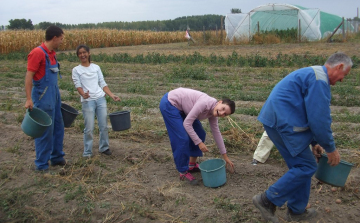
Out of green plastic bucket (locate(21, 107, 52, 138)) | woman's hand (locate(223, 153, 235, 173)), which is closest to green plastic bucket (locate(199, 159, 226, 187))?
woman's hand (locate(223, 153, 235, 173))

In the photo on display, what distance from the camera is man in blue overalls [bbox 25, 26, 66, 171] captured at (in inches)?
185

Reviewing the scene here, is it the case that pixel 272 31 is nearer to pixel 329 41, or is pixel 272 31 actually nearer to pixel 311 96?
pixel 329 41

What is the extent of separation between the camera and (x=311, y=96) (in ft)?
10.7

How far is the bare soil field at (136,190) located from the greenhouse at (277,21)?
2157 cm

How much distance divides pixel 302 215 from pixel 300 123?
1019 millimetres

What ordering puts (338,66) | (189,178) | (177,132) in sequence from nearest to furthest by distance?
(338,66) < (177,132) < (189,178)

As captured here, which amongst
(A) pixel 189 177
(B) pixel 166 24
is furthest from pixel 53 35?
(B) pixel 166 24

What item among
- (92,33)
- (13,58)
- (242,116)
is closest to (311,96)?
(242,116)

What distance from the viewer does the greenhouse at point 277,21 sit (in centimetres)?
2562

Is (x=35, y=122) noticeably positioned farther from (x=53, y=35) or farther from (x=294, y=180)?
(x=294, y=180)

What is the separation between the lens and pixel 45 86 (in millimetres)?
4828

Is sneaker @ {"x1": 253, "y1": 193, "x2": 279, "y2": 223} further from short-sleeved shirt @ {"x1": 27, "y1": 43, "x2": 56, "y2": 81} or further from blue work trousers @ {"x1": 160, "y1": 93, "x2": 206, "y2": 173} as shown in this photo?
short-sleeved shirt @ {"x1": 27, "y1": 43, "x2": 56, "y2": 81}

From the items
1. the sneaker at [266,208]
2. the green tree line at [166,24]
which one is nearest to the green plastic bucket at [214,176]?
the sneaker at [266,208]

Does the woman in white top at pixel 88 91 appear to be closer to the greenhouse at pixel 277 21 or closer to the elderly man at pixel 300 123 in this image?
the elderly man at pixel 300 123
